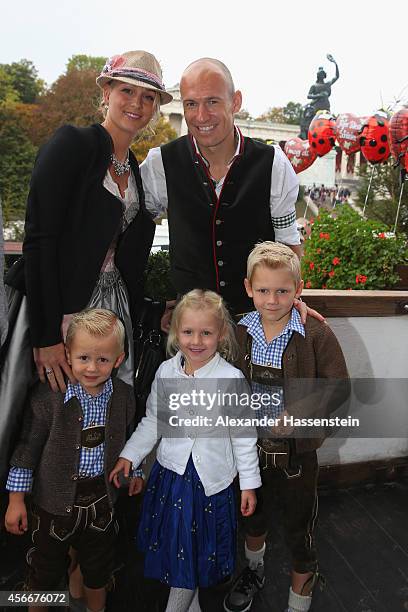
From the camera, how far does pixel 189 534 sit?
1886 mm

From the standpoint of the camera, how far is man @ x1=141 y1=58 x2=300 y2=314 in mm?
2227

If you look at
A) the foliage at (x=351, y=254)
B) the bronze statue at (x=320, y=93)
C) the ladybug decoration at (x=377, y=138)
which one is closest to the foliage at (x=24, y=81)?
the bronze statue at (x=320, y=93)

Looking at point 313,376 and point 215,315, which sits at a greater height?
point 215,315

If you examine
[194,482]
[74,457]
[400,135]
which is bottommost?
[194,482]

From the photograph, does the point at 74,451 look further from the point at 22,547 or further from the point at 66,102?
the point at 66,102

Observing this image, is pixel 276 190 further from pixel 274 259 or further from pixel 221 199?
pixel 274 259

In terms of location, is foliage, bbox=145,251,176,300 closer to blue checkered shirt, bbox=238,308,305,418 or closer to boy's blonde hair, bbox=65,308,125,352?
blue checkered shirt, bbox=238,308,305,418

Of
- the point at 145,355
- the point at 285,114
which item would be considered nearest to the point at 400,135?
the point at 145,355

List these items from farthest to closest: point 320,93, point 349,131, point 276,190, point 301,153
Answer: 1. point 320,93
2. point 301,153
3. point 349,131
4. point 276,190

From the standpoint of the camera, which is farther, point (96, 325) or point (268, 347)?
point (268, 347)

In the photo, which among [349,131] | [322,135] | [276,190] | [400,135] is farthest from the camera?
[322,135]

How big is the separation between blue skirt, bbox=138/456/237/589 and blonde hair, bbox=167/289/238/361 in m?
0.47

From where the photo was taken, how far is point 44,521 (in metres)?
1.86

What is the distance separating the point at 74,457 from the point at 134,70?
1.53 m
